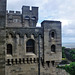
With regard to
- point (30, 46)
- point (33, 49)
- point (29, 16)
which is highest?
point (29, 16)

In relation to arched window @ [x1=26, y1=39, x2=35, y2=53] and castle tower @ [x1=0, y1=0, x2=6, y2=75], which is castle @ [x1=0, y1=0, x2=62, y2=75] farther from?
castle tower @ [x1=0, y1=0, x2=6, y2=75]

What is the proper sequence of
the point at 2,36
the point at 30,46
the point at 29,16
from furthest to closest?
the point at 29,16 → the point at 30,46 → the point at 2,36

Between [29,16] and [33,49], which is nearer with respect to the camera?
[33,49]

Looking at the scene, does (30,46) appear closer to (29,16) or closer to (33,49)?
(33,49)

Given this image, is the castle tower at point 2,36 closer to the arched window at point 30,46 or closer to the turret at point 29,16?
the arched window at point 30,46

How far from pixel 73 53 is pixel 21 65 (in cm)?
4497

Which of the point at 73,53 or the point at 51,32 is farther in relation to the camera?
the point at 73,53

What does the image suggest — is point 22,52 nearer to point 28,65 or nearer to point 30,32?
point 28,65

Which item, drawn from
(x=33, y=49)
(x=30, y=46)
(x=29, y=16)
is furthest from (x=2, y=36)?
(x=29, y=16)

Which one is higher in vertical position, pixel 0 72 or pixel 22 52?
pixel 22 52

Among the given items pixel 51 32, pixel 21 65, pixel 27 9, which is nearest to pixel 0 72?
pixel 21 65

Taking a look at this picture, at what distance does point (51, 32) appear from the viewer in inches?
615

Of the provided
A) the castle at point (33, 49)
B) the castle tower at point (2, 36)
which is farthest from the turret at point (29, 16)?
the castle tower at point (2, 36)

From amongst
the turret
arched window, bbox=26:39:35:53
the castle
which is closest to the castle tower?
the castle
